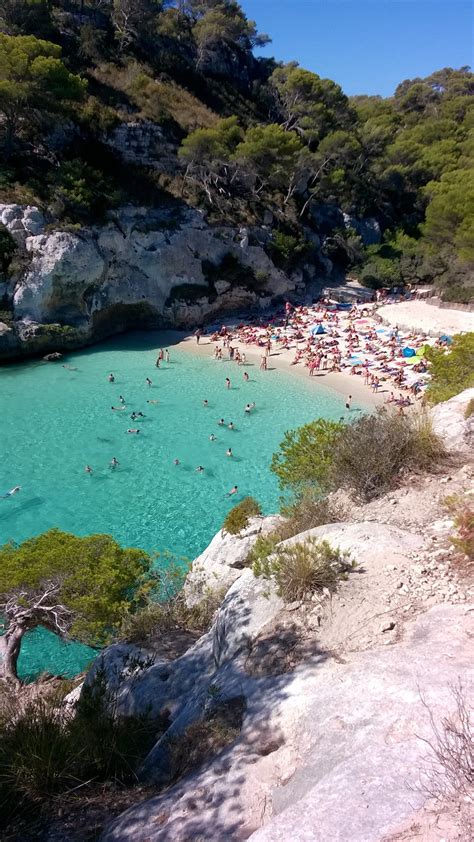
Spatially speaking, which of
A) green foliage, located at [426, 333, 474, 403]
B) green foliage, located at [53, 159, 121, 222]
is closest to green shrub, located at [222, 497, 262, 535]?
green foliage, located at [426, 333, 474, 403]

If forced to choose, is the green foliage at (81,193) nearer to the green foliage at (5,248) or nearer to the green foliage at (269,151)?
the green foliage at (5,248)

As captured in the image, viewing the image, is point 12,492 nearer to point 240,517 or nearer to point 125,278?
point 240,517

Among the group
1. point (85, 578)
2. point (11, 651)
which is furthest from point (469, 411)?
point (11, 651)

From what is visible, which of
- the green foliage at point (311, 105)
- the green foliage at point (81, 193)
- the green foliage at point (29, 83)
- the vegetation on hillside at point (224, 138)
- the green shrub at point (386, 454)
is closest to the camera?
the green shrub at point (386, 454)

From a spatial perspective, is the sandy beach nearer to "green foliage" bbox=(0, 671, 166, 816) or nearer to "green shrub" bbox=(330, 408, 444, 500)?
"green shrub" bbox=(330, 408, 444, 500)

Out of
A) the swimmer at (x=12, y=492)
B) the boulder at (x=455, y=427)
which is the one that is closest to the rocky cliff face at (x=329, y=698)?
the boulder at (x=455, y=427)

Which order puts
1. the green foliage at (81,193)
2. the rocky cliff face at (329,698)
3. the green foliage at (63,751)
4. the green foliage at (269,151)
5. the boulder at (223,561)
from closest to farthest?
the rocky cliff face at (329,698)
the green foliage at (63,751)
the boulder at (223,561)
the green foliage at (81,193)
the green foliage at (269,151)

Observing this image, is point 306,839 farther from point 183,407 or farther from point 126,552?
point 183,407
